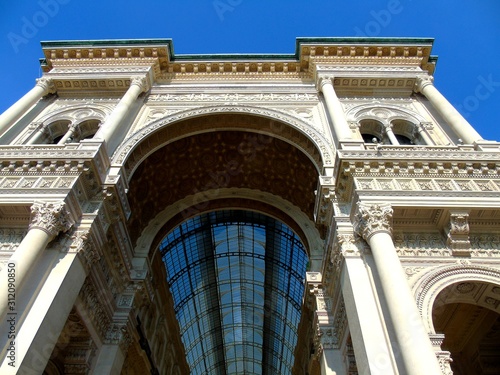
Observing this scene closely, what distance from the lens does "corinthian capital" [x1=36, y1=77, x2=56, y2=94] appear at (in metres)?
17.2

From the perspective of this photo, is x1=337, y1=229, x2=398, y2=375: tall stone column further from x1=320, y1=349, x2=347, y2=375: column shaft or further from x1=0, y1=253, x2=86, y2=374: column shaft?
x1=0, y1=253, x2=86, y2=374: column shaft

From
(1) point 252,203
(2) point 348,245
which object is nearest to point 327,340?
(2) point 348,245

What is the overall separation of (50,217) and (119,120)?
594cm

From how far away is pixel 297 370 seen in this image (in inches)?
738

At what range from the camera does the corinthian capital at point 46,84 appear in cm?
1722

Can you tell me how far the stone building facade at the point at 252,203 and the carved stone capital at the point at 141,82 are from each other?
95 millimetres

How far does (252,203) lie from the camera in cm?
1897

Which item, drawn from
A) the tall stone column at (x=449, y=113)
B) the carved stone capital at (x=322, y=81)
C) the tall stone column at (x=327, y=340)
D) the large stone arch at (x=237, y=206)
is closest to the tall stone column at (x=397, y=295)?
the tall stone column at (x=327, y=340)

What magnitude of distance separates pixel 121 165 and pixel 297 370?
1304cm

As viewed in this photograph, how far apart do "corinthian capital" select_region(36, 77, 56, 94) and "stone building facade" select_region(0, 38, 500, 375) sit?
0.59 feet

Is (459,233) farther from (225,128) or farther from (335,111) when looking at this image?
(225,128)

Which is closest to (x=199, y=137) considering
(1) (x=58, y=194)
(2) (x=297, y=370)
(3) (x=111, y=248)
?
(3) (x=111, y=248)

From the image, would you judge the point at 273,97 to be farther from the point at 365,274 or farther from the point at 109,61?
the point at 365,274

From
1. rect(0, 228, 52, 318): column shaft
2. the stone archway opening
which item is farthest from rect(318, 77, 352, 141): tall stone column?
rect(0, 228, 52, 318): column shaft
